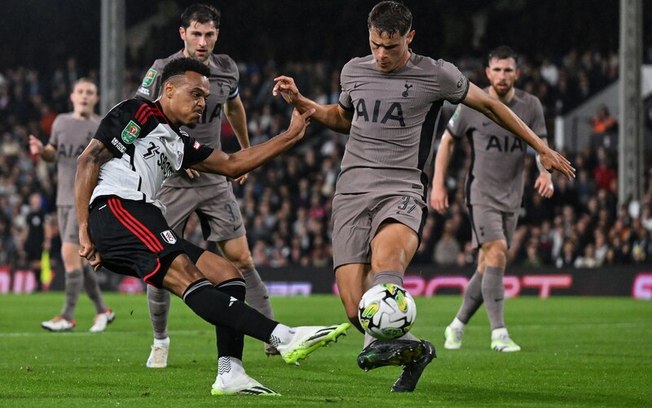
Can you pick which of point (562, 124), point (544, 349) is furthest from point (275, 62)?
point (544, 349)

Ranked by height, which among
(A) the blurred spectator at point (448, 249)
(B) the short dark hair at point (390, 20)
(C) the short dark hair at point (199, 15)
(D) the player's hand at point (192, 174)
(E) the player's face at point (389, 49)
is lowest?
(A) the blurred spectator at point (448, 249)

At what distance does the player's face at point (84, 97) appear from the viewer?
1316cm

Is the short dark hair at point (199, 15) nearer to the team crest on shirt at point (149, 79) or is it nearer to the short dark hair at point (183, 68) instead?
the team crest on shirt at point (149, 79)

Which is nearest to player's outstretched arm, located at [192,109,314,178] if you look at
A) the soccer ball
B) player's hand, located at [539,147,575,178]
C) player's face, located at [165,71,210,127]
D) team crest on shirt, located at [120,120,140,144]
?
player's face, located at [165,71,210,127]

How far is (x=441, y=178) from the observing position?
1092 centimetres

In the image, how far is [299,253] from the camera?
24172 mm

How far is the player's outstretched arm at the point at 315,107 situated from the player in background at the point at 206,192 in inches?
51.3

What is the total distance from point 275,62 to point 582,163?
400 inches

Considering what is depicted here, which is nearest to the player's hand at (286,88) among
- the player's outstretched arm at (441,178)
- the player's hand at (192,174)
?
the player's hand at (192,174)

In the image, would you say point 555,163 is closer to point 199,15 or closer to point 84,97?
point 199,15

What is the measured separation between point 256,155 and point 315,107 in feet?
2.10

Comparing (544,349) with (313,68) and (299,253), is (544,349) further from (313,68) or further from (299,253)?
(313,68)

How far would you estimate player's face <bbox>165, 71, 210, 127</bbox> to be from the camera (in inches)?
291

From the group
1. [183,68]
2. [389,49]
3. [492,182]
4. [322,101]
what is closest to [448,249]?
[322,101]
